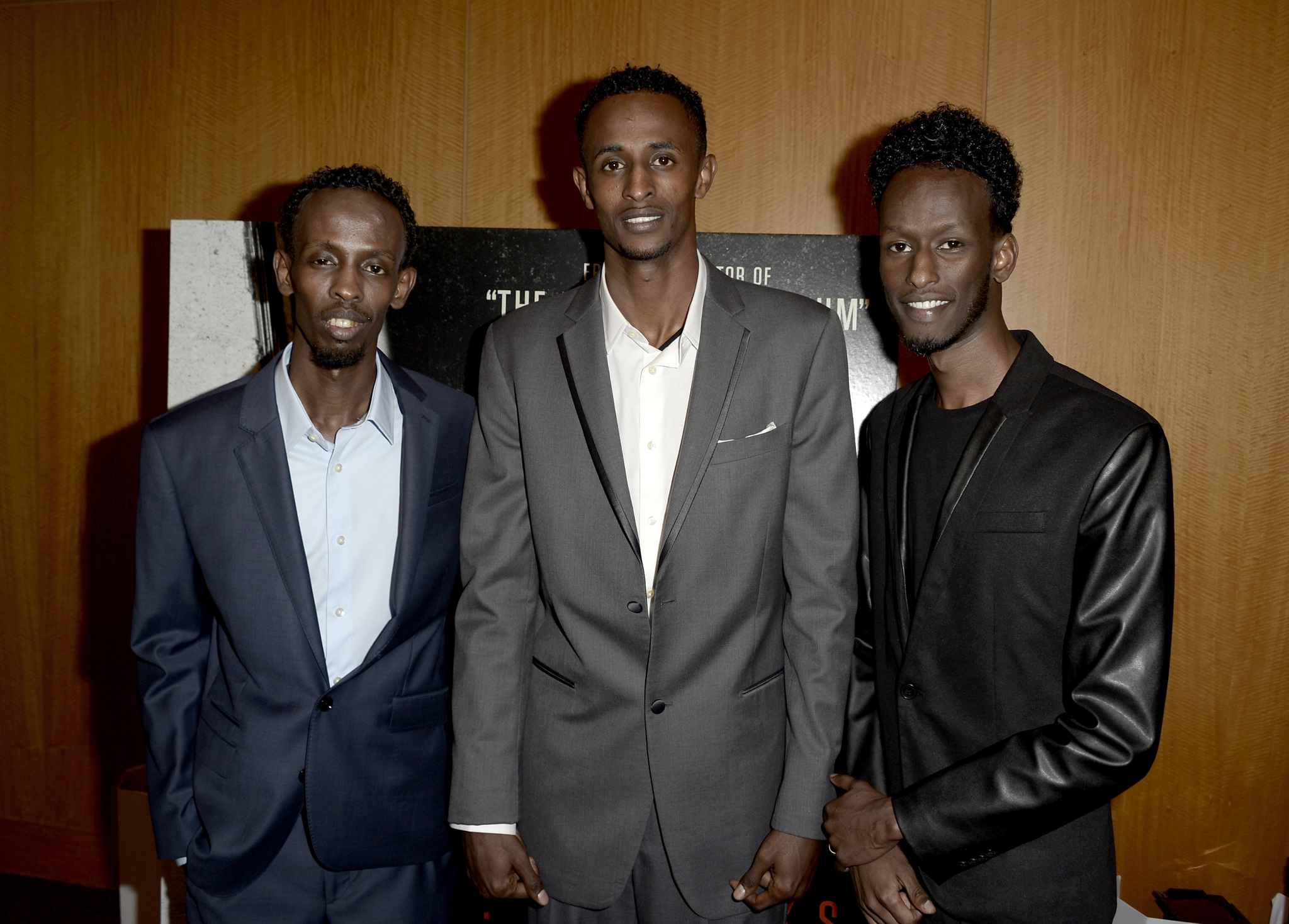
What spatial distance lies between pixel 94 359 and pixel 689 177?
2.97 m

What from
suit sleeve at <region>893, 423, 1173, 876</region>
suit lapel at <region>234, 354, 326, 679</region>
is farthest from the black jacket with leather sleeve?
suit lapel at <region>234, 354, 326, 679</region>

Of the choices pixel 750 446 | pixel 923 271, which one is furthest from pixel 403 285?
pixel 923 271

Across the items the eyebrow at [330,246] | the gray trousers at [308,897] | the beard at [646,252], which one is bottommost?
the gray trousers at [308,897]

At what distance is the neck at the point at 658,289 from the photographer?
1688 mm

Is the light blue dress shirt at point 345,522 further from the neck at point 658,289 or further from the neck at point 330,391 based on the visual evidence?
the neck at point 658,289

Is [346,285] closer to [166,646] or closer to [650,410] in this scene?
[650,410]

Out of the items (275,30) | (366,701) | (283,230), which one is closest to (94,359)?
(275,30)

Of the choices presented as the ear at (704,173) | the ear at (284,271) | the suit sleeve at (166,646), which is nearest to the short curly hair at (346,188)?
the ear at (284,271)

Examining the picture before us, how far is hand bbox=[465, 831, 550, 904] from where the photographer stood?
1.62 meters

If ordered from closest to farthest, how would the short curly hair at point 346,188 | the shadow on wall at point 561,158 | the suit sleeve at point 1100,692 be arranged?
the suit sleeve at point 1100,692, the short curly hair at point 346,188, the shadow on wall at point 561,158

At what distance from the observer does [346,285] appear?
5.99 feet

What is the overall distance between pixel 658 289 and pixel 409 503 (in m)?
0.73

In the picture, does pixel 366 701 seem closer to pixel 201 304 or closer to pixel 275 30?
pixel 201 304

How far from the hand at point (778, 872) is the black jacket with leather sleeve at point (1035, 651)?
19 centimetres
